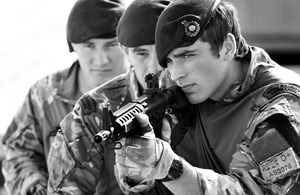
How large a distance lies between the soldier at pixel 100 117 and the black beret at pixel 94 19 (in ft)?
2.14

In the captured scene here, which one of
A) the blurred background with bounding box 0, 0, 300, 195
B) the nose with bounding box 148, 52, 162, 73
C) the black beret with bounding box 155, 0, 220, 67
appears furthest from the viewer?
the blurred background with bounding box 0, 0, 300, 195

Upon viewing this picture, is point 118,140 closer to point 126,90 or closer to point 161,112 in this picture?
point 161,112

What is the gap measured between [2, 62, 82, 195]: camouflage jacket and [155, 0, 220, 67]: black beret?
76.3 inches

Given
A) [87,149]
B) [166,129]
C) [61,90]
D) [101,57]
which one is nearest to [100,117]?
[87,149]

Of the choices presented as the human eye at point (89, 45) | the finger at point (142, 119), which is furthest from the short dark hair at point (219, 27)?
the human eye at point (89, 45)

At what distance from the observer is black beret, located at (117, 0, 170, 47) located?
4770mm

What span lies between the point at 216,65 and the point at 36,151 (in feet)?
7.51

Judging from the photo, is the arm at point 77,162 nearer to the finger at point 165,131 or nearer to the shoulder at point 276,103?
the finger at point 165,131

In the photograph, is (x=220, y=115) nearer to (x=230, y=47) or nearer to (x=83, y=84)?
(x=230, y=47)

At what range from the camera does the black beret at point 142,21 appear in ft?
15.6

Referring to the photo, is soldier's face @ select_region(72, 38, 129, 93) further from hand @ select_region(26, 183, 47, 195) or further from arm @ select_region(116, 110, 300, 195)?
arm @ select_region(116, 110, 300, 195)

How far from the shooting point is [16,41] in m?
9.93

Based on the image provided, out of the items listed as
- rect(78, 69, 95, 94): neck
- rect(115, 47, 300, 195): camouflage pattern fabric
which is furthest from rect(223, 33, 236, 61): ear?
rect(78, 69, 95, 94): neck

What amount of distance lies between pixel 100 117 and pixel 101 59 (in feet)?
2.44
